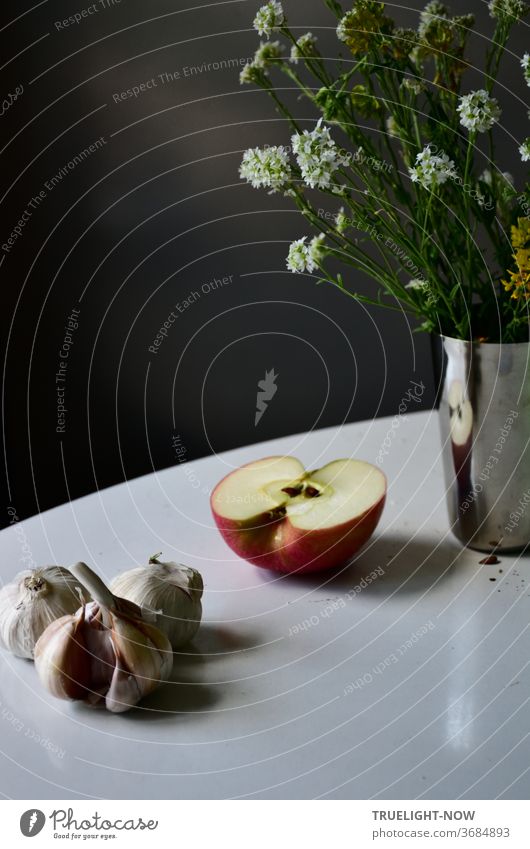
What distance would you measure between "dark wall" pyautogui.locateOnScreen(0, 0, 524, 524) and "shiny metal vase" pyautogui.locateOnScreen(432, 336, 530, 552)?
70 cm

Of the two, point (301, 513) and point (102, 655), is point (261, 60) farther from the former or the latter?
point (102, 655)

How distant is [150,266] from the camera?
1748mm

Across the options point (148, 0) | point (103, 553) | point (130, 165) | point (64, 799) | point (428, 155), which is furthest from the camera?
point (130, 165)

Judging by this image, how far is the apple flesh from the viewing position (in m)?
0.75

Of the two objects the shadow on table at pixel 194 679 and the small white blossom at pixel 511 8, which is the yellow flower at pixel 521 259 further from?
the shadow on table at pixel 194 679

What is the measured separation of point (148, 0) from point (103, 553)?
3.48 ft

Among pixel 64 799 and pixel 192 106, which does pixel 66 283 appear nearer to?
pixel 192 106

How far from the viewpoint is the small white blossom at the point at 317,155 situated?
706 millimetres

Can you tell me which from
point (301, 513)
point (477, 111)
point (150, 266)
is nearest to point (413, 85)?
point (477, 111)

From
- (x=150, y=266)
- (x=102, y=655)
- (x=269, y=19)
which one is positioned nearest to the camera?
(x=102, y=655)

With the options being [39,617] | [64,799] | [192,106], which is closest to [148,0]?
[192,106]

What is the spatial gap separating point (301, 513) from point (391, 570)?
3.5 inches

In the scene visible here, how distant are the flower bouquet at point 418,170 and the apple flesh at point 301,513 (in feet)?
0.46

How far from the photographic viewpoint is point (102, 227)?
5.75 feet
